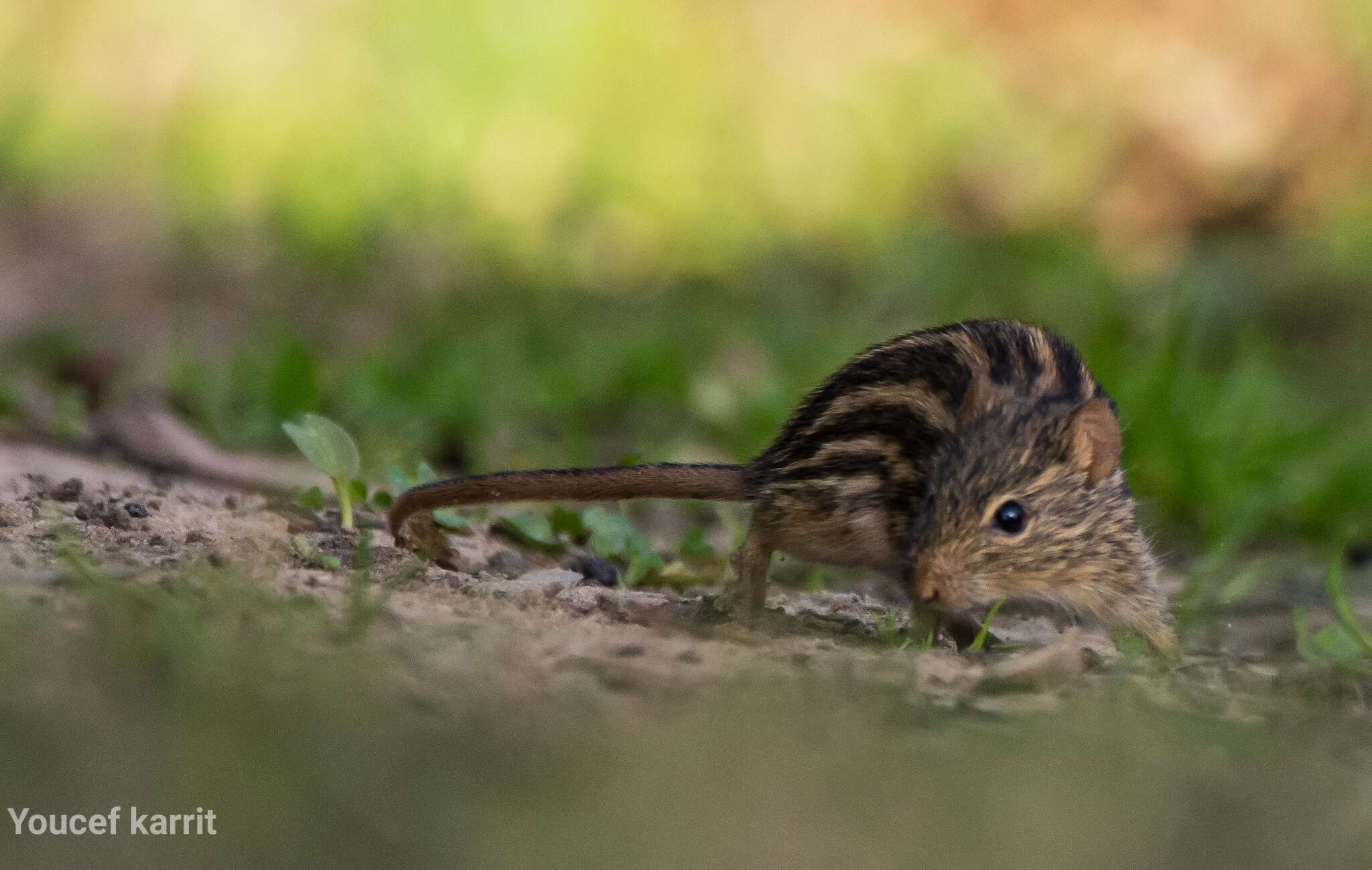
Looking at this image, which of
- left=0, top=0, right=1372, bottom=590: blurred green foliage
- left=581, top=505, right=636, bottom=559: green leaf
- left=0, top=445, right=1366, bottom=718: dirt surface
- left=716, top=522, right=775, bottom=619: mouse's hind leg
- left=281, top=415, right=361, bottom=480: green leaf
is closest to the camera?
left=0, top=445, right=1366, bottom=718: dirt surface

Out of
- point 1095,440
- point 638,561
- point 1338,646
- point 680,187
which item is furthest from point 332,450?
point 680,187

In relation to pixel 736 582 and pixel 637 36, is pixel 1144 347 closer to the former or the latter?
pixel 736 582

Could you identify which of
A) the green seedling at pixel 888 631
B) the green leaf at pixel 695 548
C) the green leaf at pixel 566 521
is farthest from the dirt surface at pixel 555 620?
the green leaf at pixel 695 548

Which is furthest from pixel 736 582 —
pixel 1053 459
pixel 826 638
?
pixel 1053 459

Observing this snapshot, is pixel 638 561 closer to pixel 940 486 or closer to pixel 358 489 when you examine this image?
pixel 358 489

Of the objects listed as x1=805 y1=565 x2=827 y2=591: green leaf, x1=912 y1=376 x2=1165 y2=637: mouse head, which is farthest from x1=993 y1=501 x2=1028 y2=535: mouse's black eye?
x1=805 y1=565 x2=827 y2=591: green leaf

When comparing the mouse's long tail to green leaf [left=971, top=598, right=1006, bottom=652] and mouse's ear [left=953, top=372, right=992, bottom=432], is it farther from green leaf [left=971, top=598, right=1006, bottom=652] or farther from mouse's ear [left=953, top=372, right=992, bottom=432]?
green leaf [left=971, top=598, right=1006, bottom=652]

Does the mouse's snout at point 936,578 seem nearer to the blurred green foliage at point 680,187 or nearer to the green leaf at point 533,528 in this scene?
the green leaf at point 533,528
